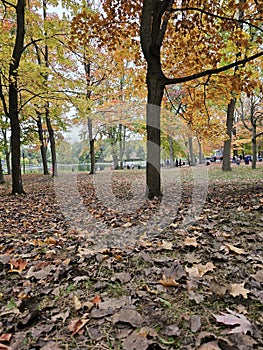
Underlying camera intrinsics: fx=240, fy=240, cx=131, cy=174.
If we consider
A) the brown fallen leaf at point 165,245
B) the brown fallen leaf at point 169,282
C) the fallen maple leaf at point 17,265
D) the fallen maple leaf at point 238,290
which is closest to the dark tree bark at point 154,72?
the brown fallen leaf at point 165,245

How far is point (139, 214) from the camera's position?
386 centimetres

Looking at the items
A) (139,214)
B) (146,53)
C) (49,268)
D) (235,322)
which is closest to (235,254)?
(235,322)

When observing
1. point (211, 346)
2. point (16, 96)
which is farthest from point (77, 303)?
point (16, 96)

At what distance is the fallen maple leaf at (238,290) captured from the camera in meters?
1.48

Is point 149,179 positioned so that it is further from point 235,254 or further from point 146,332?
point 146,332

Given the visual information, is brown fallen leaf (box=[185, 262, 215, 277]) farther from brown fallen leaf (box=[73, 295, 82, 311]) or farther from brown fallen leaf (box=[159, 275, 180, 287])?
brown fallen leaf (box=[73, 295, 82, 311])

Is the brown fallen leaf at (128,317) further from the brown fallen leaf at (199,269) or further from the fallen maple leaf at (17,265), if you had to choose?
the fallen maple leaf at (17,265)

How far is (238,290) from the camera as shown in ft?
4.98

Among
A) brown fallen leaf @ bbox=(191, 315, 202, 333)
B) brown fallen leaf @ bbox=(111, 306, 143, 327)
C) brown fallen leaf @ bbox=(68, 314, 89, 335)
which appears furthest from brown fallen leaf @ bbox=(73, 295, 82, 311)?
brown fallen leaf @ bbox=(191, 315, 202, 333)

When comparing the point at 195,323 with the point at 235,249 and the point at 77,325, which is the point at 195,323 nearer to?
the point at 77,325

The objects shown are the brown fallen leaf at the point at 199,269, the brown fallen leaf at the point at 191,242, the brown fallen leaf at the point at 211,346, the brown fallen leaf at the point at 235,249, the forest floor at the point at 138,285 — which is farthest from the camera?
the brown fallen leaf at the point at 191,242

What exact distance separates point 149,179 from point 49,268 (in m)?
3.33

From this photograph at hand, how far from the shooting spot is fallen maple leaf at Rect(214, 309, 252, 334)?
1193 mm

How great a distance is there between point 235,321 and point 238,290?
296mm
